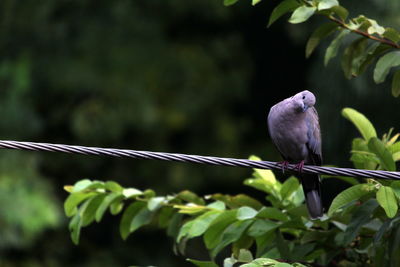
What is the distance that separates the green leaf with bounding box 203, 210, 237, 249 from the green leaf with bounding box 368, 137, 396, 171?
21.7 inches

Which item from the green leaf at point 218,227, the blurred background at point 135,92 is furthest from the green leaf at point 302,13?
the blurred background at point 135,92

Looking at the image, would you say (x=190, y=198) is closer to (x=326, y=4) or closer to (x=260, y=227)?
(x=260, y=227)

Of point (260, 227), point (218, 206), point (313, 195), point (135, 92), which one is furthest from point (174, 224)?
point (135, 92)

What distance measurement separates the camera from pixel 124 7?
7.62 metres

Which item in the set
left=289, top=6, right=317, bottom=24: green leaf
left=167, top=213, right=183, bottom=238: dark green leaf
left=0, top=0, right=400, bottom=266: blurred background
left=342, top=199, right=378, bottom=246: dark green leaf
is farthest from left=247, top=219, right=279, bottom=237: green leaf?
left=0, top=0, right=400, bottom=266: blurred background

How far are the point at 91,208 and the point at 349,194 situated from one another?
3.47 ft

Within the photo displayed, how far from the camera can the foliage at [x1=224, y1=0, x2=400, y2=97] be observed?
2.58m

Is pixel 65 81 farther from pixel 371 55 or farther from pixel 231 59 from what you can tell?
pixel 371 55

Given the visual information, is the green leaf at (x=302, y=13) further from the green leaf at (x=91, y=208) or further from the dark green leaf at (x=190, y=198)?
the green leaf at (x=91, y=208)

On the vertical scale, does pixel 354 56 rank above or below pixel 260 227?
above

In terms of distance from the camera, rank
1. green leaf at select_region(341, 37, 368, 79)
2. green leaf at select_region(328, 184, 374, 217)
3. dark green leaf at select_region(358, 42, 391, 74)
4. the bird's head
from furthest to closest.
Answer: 1. the bird's head
2. green leaf at select_region(341, 37, 368, 79)
3. dark green leaf at select_region(358, 42, 391, 74)
4. green leaf at select_region(328, 184, 374, 217)

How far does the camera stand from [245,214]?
8.57 ft

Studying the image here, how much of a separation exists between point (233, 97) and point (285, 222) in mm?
5561

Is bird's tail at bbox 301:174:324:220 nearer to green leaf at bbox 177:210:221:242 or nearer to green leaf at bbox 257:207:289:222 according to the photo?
green leaf at bbox 257:207:289:222
